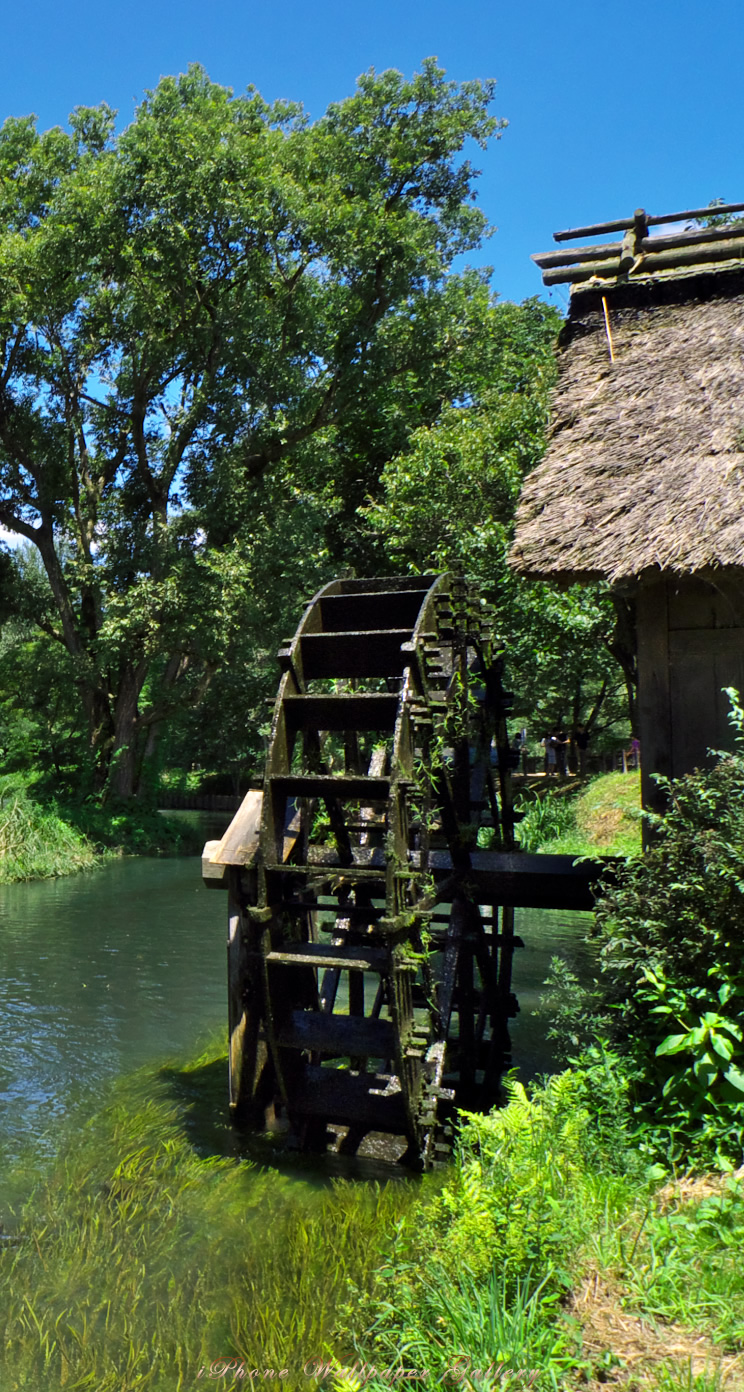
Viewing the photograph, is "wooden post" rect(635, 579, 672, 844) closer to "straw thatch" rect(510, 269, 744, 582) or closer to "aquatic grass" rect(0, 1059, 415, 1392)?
"straw thatch" rect(510, 269, 744, 582)

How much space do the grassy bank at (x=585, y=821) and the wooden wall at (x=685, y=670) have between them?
27.2ft

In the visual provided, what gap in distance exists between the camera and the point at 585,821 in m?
17.3

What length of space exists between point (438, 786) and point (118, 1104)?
3.17m

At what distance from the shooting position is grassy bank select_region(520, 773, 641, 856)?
615 inches

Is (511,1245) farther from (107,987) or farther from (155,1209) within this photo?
(107,987)

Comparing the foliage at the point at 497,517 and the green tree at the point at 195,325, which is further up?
the green tree at the point at 195,325

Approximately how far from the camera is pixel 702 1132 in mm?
4164

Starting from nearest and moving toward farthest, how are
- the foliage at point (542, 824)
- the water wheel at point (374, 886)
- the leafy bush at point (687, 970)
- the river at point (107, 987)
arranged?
1. the leafy bush at point (687, 970)
2. the water wheel at point (374, 886)
3. the river at point (107, 987)
4. the foliage at point (542, 824)

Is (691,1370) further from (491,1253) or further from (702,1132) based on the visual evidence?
(702,1132)

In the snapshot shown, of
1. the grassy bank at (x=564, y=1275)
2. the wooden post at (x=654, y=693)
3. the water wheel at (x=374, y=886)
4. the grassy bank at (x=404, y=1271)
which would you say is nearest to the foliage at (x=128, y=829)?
the water wheel at (x=374, y=886)

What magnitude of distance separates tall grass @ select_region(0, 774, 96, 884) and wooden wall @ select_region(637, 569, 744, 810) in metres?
13.9

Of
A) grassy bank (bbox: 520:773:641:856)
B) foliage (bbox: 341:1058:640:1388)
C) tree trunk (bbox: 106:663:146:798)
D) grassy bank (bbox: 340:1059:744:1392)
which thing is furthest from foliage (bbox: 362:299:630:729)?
grassy bank (bbox: 340:1059:744:1392)

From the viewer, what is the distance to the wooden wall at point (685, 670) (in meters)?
6.12

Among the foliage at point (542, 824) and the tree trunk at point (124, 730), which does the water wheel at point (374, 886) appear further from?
the tree trunk at point (124, 730)
